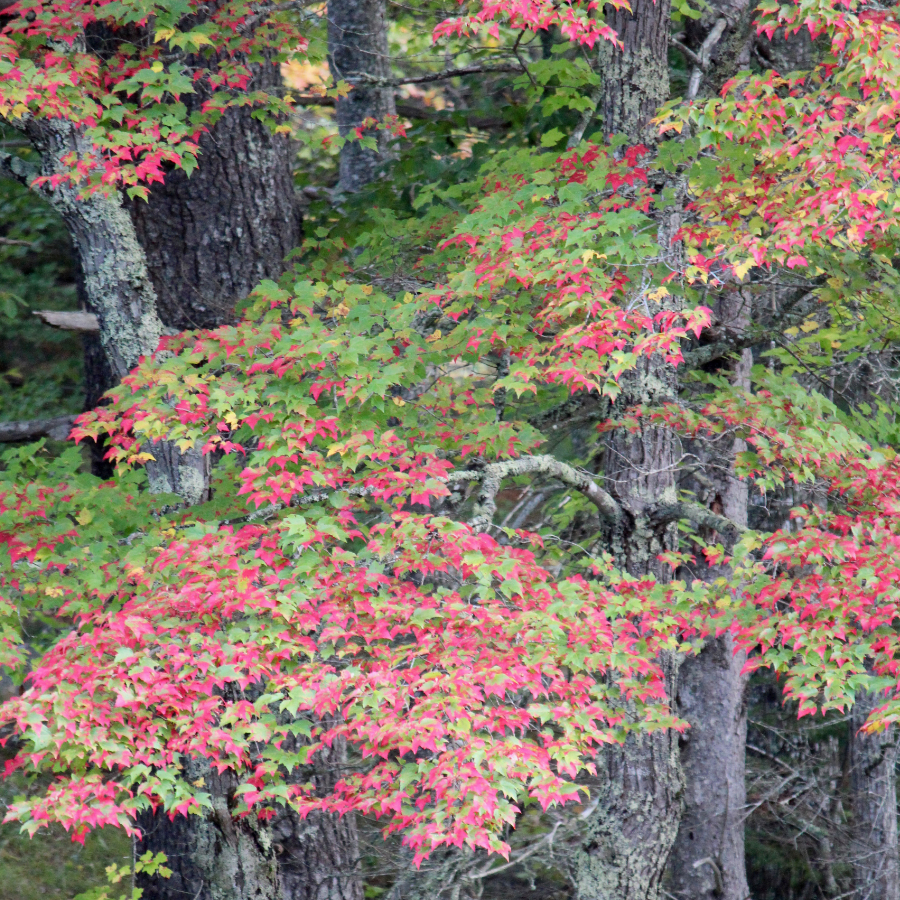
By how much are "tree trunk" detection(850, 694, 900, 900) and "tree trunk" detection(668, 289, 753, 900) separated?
42.6 inches

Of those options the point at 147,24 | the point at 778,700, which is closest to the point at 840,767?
the point at 778,700

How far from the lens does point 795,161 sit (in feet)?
15.7

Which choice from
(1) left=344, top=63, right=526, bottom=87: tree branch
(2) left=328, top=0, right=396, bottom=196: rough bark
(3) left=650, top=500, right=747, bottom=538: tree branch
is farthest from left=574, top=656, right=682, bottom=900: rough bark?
(2) left=328, top=0, right=396, bottom=196: rough bark

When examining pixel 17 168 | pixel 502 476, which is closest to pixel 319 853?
pixel 502 476

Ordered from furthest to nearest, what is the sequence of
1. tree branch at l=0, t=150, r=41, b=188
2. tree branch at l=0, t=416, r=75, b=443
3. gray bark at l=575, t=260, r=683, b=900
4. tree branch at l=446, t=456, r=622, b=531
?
1. tree branch at l=0, t=416, r=75, b=443
2. gray bark at l=575, t=260, r=683, b=900
3. tree branch at l=0, t=150, r=41, b=188
4. tree branch at l=446, t=456, r=622, b=531

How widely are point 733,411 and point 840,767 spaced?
7.53 metres

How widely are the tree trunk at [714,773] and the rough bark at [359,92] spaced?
4.25 m

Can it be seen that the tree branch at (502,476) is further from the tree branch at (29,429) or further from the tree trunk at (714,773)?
the tree branch at (29,429)

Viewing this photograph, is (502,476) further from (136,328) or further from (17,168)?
(17,168)

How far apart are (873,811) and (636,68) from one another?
25.0 ft

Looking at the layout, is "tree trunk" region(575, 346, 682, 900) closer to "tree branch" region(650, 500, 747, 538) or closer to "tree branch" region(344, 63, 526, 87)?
"tree branch" region(650, 500, 747, 538)

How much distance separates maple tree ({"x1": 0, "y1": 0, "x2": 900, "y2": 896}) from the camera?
161 inches

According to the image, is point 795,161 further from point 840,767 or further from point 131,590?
point 840,767

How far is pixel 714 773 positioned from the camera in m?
9.39
